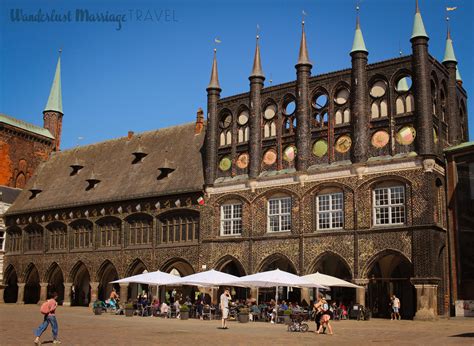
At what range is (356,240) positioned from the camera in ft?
113

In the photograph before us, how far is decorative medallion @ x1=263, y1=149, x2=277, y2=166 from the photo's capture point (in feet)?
128

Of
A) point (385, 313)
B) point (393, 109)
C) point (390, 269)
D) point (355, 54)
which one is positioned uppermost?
point (355, 54)

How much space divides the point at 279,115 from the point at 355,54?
6.17 meters

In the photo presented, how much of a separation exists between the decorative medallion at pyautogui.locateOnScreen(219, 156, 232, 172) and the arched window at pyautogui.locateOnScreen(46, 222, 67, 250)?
1783 centimetres

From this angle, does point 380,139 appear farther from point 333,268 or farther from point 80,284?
point 80,284

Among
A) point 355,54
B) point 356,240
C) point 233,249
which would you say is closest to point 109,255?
point 233,249

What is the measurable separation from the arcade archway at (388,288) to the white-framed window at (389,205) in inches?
139

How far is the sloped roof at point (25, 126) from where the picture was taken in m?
61.7

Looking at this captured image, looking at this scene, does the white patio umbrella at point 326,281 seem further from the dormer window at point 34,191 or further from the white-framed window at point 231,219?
the dormer window at point 34,191

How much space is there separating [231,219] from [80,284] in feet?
64.7

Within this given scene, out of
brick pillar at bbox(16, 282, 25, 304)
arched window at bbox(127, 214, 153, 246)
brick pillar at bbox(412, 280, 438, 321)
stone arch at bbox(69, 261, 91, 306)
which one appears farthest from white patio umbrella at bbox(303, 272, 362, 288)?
brick pillar at bbox(16, 282, 25, 304)

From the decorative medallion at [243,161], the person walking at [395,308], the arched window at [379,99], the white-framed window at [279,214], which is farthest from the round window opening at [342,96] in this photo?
the person walking at [395,308]

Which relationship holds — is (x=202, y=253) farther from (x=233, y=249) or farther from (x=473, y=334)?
(x=473, y=334)

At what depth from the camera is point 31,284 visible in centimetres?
5612
